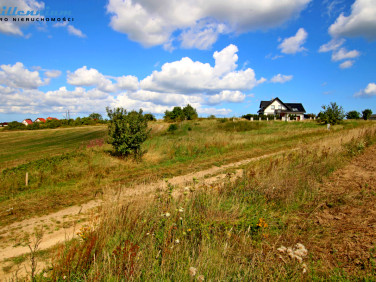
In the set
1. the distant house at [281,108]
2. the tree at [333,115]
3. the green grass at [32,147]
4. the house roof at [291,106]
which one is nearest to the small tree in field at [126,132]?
the green grass at [32,147]

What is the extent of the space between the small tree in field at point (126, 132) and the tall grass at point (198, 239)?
9418mm

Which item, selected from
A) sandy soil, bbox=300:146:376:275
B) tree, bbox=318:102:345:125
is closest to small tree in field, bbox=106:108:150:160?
sandy soil, bbox=300:146:376:275

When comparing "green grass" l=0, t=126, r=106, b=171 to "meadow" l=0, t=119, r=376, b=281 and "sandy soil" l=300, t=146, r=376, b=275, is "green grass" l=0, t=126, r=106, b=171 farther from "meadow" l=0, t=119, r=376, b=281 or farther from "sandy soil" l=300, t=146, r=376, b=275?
"sandy soil" l=300, t=146, r=376, b=275

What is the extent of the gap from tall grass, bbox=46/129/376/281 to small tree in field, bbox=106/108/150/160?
9.42 m

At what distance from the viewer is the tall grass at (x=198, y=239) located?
9.21 ft

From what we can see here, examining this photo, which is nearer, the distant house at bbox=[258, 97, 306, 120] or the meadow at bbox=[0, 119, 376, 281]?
the meadow at bbox=[0, 119, 376, 281]

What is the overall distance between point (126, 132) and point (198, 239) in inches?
452

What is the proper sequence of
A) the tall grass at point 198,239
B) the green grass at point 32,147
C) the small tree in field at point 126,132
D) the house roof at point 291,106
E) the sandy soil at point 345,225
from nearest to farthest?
the tall grass at point 198,239 → the sandy soil at point 345,225 → the small tree in field at point 126,132 → the green grass at point 32,147 → the house roof at point 291,106

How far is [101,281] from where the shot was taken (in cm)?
271

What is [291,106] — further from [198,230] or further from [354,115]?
[198,230]

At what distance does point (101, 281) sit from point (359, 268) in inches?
144

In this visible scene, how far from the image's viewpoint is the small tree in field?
1394cm

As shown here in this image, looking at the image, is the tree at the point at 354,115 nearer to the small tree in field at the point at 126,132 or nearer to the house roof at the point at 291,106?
the house roof at the point at 291,106

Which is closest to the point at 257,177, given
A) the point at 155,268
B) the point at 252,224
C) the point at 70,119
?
the point at 252,224
